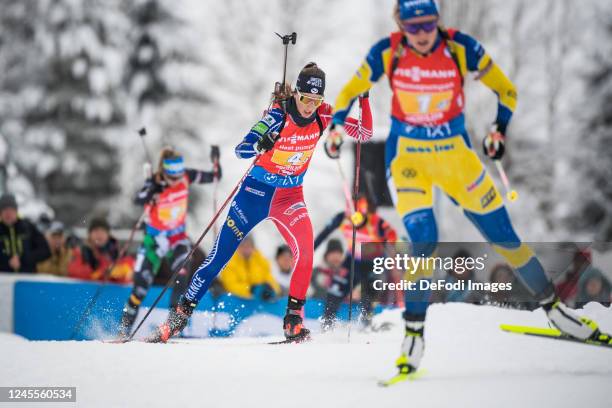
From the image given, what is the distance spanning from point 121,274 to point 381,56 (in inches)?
231

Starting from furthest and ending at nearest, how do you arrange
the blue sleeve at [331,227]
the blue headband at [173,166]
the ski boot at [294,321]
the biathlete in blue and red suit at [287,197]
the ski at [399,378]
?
the blue sleeve at [331,227] < the blue headband at [173,166] < the ski boot at [294,321] < the biathlete in blue and red suit at [287,197] < the ski at [399,378]

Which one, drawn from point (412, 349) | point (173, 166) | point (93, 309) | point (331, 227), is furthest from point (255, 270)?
point (412, 349)

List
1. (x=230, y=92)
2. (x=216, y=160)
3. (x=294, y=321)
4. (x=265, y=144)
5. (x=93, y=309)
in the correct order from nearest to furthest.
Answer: (x=265, y=144)
(x=294, y=321)
(x=216, y=160)
(x=93, y=309)
(x=230, y=92)

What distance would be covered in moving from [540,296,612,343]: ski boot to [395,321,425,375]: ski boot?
2.57 ft

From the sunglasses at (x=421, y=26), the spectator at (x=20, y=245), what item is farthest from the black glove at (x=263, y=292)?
the sunglasses at (x=421, y=26)

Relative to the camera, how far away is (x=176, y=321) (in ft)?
19.7

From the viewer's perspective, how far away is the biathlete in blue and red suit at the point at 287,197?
5.59 metres

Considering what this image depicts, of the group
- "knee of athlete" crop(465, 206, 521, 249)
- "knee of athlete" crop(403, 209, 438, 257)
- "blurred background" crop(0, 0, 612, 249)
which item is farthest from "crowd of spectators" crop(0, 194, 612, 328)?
"blurred background" crop(0, 0, 612, 249)

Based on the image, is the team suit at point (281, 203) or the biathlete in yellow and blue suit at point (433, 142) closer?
the biathlete in yellow and blue suit at point (433, 142)

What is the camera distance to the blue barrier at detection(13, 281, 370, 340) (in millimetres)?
7164

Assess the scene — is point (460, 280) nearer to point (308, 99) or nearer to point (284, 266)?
point (308, 99)

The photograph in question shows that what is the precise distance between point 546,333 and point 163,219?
404cm

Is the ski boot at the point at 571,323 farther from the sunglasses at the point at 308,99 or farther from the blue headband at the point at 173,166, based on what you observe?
the blue headband at the point at 173,166

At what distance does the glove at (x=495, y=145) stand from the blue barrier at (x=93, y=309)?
8.05 ft
